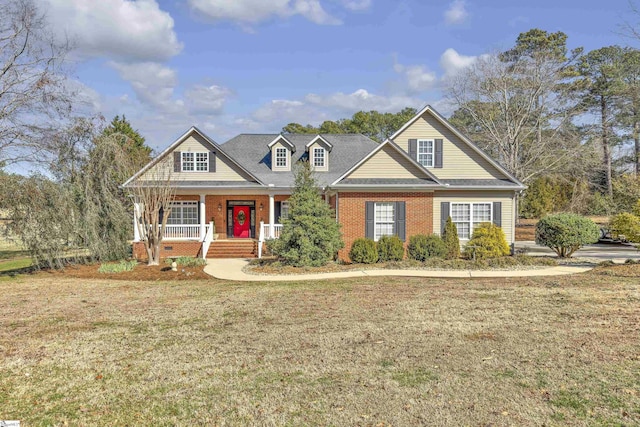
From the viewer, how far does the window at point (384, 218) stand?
17.4 m

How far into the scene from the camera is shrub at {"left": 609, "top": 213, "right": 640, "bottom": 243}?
14055 mm

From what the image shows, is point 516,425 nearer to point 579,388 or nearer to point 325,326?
point 579,388

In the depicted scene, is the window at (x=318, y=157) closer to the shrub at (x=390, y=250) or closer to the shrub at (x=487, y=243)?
the shrub at (x=390, y=250)

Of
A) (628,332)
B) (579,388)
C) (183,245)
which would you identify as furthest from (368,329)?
(183,245)

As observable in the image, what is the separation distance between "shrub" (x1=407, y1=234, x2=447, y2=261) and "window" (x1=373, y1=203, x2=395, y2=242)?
103 centimetres

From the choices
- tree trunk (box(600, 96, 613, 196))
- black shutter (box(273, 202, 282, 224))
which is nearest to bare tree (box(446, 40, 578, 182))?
tree trunk (box(600, 96, 613, 196))

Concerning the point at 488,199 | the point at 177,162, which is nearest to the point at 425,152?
the point at 488,199

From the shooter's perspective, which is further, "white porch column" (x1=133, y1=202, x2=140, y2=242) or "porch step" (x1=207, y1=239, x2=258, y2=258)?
"porch step" (x1=207, y1=239, x2=258, y2=258)

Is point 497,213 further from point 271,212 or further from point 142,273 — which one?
point 142,273

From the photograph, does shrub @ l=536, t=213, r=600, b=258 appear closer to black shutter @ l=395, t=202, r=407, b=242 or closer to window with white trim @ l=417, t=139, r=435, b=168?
window with white trim @ l=417, t=139, r=435, b=168

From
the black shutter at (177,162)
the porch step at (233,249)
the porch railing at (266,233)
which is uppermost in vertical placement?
the black shutter at (177,162)

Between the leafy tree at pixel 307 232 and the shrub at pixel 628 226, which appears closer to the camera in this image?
the shrub at pixel 628 226

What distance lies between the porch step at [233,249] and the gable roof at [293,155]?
3281 mm

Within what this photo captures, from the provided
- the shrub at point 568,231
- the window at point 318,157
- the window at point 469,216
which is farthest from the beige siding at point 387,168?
the window at point 318,157
